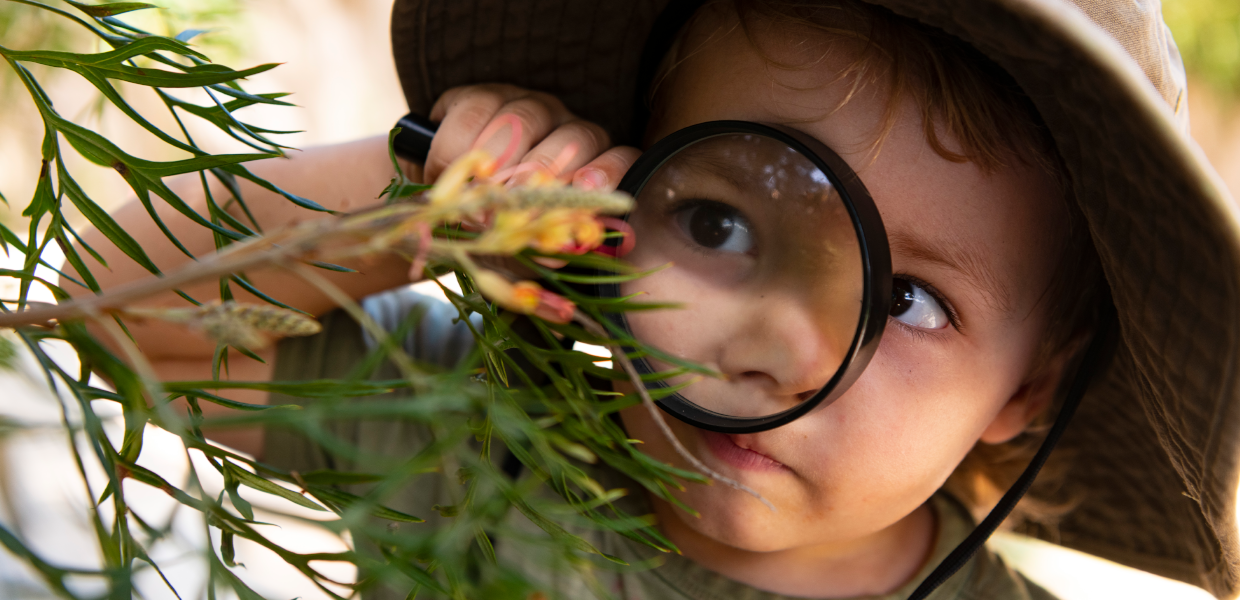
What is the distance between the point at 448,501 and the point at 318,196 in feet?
1.20

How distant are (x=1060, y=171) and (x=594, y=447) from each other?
17.1 inches

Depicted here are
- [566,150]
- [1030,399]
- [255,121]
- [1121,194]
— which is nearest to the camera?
[1121,194]

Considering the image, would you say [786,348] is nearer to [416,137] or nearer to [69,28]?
[416,137]

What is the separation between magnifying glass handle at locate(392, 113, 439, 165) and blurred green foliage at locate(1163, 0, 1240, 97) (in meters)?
3.29

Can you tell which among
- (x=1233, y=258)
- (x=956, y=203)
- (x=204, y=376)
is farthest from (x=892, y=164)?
(x=204, y=376)

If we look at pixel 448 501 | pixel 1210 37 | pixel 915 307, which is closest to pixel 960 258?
pixel 915 307

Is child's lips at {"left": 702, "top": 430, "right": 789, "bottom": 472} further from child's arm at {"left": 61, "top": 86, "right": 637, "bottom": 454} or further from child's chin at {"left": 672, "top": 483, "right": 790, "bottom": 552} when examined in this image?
child's arm at {"left": 61, "top": 86, "right": 637, "bottom": 454}

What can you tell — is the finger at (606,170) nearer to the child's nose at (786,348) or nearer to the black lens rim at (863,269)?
the black lens rim at (863,269)

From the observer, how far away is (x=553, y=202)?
192mm

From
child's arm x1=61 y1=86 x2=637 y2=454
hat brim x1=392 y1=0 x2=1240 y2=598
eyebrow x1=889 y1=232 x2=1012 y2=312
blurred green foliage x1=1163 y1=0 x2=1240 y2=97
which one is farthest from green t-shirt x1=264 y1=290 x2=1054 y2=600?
blurred green foliage x1=1163 y1=0 x2=1240 y2=97

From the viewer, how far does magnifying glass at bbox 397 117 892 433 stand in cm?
53

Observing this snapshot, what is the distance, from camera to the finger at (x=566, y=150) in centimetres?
60

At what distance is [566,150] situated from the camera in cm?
63

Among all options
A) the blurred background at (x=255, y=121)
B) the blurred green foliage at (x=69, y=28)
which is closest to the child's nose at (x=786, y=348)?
the blurred background at (x=255, y=121)
